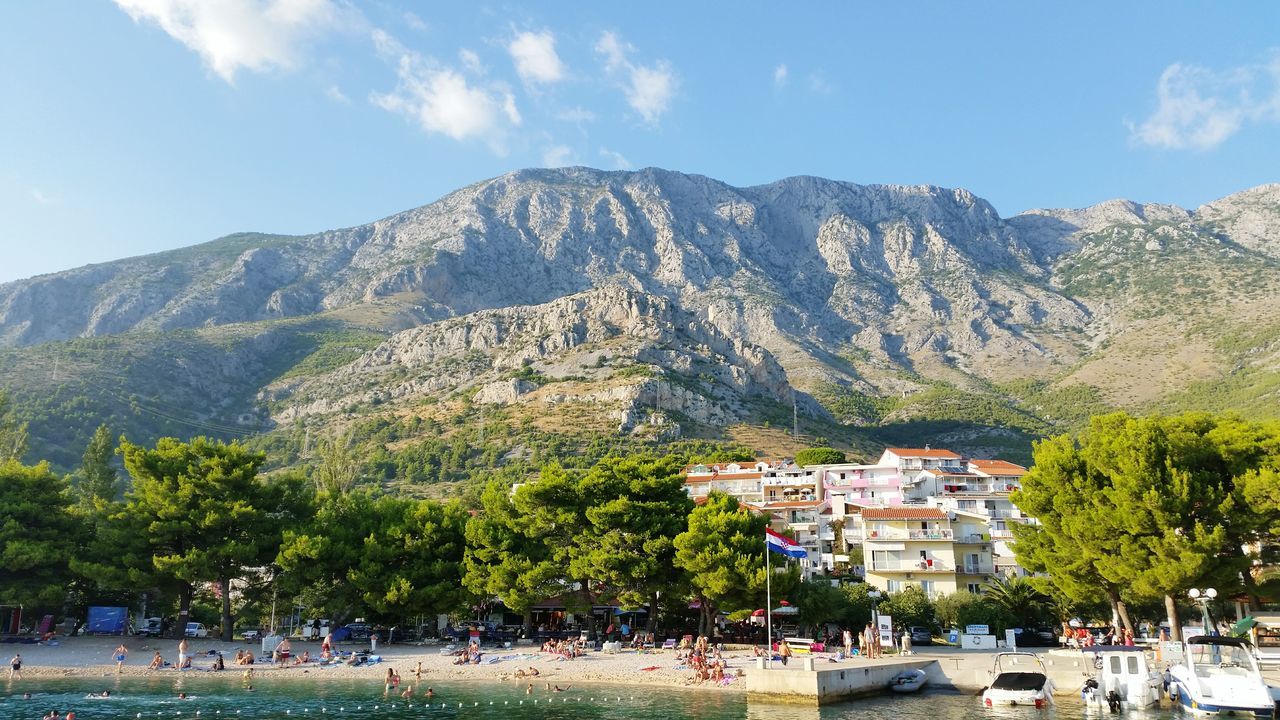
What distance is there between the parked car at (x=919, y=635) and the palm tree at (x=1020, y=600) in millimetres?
4657

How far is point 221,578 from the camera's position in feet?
161

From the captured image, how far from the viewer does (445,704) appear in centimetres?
3316

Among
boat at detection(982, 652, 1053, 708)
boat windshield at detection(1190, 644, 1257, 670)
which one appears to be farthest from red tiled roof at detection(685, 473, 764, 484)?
boat windshield at detection(1190, 644, 1257, 670)

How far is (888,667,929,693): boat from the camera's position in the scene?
35.7 m

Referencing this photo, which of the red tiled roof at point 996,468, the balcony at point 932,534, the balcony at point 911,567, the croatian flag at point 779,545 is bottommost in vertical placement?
the balcony at point 911,567

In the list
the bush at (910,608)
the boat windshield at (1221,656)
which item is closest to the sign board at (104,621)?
the bush at (910,608)

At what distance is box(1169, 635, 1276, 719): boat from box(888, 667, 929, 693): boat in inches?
383

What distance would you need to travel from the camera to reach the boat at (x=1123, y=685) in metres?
31.6

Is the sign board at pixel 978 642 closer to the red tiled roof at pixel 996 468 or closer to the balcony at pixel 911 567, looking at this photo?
the balcony at pixel 911 567

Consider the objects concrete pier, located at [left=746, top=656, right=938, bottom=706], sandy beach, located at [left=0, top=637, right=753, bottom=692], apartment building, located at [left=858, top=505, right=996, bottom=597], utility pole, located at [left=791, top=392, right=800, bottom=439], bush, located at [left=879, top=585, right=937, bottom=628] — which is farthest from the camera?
utility pole, located at [left=791, top=392, right=800, bottom=439]

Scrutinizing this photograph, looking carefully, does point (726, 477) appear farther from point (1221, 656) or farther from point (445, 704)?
point (1221, 656)

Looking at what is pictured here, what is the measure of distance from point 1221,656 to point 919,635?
21.4 m

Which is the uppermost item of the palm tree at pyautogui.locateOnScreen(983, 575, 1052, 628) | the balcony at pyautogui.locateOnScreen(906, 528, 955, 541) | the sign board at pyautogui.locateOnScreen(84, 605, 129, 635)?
the balcony at pyautogui.locateOnScreen(906, 528, 955, 541)

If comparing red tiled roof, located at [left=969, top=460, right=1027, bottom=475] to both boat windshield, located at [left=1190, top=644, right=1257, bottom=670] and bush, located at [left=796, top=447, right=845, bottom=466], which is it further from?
boat windshield, located at [left=1190, top=644, right=1257, bottom=670]
